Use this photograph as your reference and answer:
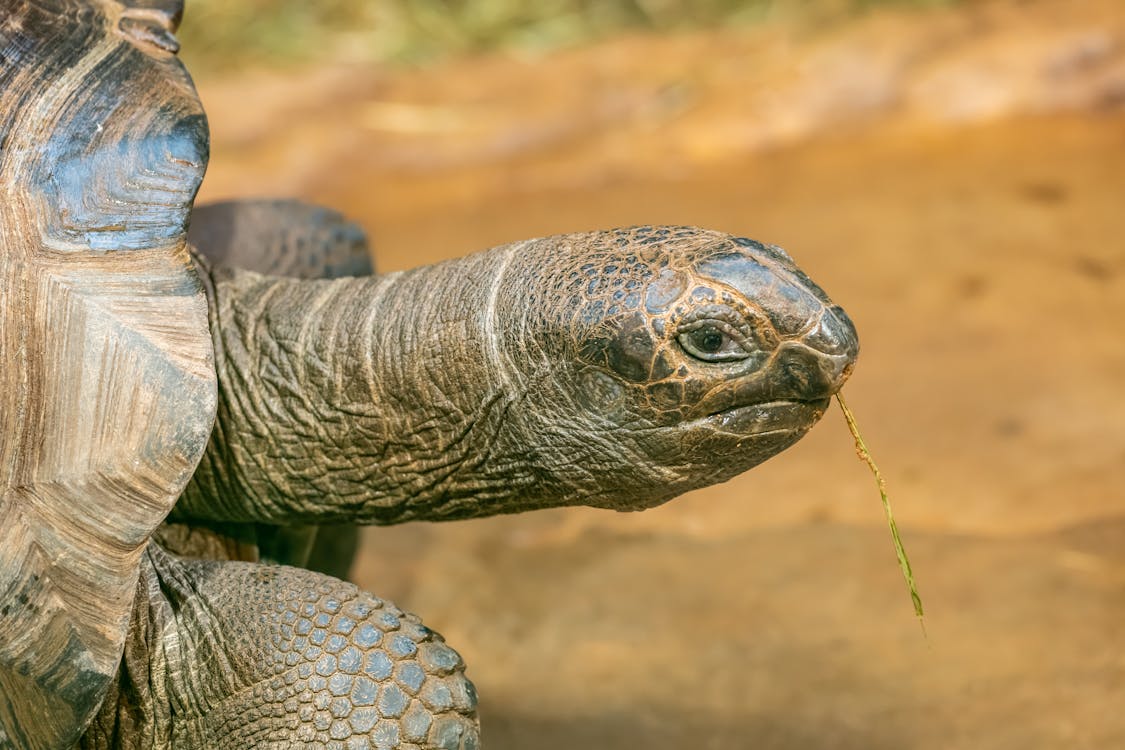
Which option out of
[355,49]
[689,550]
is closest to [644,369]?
[689,550]

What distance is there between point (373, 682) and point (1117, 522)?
2862 millimetres

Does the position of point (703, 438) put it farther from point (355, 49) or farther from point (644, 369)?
point (355, 49)

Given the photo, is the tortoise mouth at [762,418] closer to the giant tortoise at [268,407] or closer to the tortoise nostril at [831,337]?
the giant tortoise at [268,407]

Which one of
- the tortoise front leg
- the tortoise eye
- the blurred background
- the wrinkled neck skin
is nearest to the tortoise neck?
the wrinkled neck skin

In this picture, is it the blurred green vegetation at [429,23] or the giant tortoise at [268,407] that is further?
the blurred green vegetation at [429,23]

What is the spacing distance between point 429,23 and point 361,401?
6504mm

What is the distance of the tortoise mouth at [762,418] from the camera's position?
265 cm

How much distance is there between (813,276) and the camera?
6.20 metres

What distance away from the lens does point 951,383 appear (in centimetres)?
541

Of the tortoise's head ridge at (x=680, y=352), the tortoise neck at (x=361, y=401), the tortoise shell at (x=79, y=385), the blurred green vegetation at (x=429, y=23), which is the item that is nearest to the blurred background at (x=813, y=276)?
the blurred green vegetation at (x=429, y=23)

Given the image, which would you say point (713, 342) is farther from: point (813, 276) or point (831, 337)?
point (813, 276)

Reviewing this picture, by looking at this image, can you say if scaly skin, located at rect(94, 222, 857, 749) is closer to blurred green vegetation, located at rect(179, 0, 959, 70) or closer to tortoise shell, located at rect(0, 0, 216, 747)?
tortoise shell, located at rect(0, 0, 216, 747)

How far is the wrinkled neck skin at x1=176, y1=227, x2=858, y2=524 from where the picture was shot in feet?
8.50

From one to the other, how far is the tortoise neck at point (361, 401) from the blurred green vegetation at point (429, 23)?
5780mm
